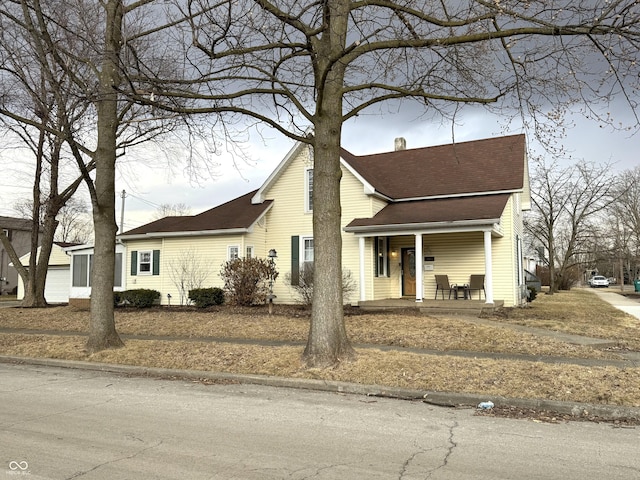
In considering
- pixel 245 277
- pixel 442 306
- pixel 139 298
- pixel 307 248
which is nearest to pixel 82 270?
pixel 139 298

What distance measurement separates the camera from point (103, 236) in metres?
10.9

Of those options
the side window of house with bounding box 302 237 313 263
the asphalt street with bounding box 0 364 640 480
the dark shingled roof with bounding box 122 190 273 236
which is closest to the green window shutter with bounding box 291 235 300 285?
the side window of house with bounding box 302 237 313 263

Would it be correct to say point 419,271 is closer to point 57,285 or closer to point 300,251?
point 300,251

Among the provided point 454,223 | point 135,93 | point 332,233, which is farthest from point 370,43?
point 454,223

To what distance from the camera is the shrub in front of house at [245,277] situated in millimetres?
18422

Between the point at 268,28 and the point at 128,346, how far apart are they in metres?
7.11

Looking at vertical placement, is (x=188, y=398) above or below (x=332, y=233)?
below

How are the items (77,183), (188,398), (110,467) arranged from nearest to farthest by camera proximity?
(110,467), (188,398), (77,183)

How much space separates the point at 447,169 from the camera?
21.9 metres

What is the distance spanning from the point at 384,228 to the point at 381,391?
1090 centimetres

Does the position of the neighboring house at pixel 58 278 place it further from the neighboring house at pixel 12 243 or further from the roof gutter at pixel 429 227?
the roof gutter at pixel 429 227

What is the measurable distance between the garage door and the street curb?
2171cm

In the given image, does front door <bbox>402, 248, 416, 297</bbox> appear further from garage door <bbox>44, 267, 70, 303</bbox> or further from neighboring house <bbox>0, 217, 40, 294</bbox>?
neighboring house <bbox>0, 217, 40, 294</bbox>

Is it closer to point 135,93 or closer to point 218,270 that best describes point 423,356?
point 135,93
